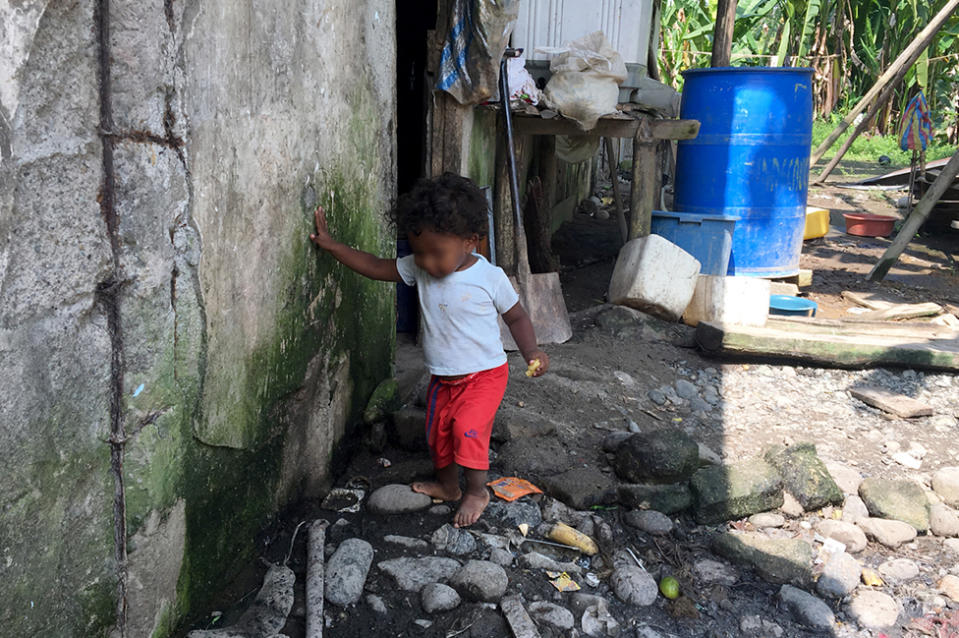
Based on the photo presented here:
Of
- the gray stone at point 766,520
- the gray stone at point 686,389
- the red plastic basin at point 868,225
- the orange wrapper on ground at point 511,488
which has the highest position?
the red plastic basin at point 868,225

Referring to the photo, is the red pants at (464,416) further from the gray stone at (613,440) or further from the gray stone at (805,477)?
the gray stone at (805,477)

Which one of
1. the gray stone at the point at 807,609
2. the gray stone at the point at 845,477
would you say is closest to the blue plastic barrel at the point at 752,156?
Result: the gray stone at the point at 845,477

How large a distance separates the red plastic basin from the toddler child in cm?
729

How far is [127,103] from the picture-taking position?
1479mm

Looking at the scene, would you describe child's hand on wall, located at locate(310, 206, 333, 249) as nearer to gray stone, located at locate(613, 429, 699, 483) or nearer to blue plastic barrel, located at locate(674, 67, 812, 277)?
gray stone, located at locate(613, 429, 699, 483)

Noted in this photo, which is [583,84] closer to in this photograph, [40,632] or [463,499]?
[463,499]

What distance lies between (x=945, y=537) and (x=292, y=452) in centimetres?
221

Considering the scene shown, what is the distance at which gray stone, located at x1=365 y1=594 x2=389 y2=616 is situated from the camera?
210 centimetres

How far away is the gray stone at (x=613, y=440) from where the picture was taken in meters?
3.16

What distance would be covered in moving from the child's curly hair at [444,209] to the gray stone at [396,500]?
827 mm

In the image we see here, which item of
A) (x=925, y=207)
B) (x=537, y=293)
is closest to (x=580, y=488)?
(x=537, y=293)

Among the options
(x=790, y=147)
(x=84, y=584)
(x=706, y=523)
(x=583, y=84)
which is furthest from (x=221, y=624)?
(x=790, y=147)

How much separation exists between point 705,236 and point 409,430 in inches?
120

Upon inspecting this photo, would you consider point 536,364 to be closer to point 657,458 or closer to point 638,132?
point 657,458
